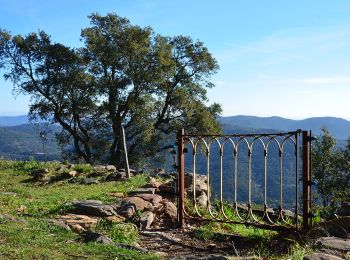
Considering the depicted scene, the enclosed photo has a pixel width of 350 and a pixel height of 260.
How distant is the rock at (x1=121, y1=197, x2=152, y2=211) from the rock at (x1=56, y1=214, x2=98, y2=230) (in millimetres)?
1030

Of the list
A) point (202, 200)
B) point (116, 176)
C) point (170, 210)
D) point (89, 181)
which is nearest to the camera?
point (170, 210)

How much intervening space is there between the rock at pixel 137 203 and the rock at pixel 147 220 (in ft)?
0.96

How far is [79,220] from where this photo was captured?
909cm

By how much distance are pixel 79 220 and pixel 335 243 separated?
199 inches

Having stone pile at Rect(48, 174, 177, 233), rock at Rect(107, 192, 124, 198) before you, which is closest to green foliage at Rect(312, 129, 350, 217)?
rock at Rect(107, 192, 124, 198)

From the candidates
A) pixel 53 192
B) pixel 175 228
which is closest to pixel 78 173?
pixel 53 192

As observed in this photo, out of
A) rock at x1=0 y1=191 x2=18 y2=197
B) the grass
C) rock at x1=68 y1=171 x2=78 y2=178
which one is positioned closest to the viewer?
the grass

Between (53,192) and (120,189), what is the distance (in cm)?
206

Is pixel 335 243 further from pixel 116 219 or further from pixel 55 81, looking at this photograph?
pixel 55 81

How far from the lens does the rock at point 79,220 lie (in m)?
8.79

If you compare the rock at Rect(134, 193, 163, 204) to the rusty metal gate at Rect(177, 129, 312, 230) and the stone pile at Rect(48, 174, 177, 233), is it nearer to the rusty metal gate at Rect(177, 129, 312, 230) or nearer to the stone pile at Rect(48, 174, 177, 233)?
the stone pile at Rect(48, 174, 177, 233)

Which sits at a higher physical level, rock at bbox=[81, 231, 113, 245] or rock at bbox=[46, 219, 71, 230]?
rock at bbox=[46, 219, 71, 230]

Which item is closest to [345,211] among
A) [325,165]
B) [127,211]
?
[127,211]

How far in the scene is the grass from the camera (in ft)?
21.6
